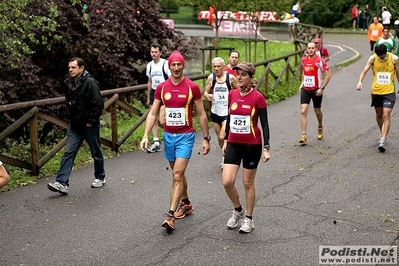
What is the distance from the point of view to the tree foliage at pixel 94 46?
1541 cm

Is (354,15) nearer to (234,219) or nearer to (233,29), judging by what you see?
(233,29)

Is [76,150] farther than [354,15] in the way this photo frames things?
No

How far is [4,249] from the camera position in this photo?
7.30 m

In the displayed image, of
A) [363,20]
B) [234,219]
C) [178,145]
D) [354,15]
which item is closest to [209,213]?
[234,219]

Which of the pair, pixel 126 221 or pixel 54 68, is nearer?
pixel 126 221

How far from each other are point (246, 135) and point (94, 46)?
1007 centimetres

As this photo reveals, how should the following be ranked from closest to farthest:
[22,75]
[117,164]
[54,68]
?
[117,164]
[22,75]
[54,68]

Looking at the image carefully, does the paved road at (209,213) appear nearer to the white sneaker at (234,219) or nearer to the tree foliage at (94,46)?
the white sneaker at (234,219)

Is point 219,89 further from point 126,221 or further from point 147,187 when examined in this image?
point 126,221

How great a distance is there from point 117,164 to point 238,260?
16.9 feet

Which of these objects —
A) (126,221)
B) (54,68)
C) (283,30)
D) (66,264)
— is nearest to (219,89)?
(126,221)

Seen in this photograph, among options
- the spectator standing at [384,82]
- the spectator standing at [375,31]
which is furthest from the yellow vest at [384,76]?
the spectator standing at [375,31]

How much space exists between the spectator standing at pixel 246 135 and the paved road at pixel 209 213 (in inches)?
20.9

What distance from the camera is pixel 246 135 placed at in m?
7.67
